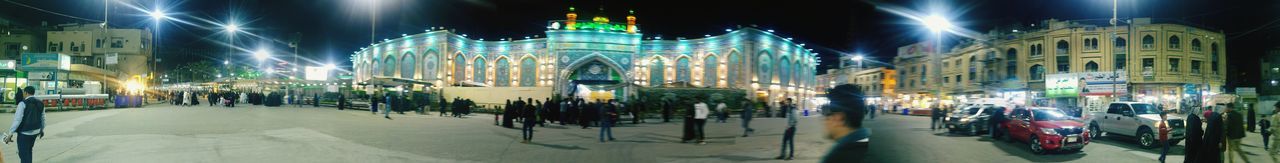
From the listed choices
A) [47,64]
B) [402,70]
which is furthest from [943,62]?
[47,64]

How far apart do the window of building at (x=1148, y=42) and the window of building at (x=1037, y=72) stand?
17.5ft

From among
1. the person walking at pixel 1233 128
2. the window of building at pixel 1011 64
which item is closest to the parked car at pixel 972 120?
the person walking at pixel 1233 128

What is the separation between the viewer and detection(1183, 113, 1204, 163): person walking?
7918 mm

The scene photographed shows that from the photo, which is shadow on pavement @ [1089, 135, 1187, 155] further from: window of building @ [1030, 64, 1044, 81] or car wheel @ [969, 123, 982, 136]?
window of building @ [1030, 64, 1044, 81]

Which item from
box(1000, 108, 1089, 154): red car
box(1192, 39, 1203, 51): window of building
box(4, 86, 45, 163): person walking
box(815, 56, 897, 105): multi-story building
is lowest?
box(1000, 108, 1089, 154): red car

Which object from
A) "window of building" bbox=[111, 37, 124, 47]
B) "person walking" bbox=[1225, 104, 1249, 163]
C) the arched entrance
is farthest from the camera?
"window of building" bbox=[111, 37, 124, 47]

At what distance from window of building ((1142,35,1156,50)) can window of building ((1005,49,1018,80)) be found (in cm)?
738

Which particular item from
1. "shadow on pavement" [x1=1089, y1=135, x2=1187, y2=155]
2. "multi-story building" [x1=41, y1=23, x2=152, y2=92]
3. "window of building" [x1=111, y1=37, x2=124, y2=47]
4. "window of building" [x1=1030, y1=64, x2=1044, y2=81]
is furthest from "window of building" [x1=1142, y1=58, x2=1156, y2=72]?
"window of building" [x1=111, y1=37, x2=124, y2=47]

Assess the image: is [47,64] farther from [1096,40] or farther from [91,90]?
[1096,40]

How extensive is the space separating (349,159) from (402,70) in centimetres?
4550

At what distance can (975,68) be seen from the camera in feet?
156

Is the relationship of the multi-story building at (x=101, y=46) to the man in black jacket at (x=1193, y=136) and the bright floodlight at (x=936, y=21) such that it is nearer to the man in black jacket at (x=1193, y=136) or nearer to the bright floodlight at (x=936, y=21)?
the bright floodlight at (x=936, y=21)

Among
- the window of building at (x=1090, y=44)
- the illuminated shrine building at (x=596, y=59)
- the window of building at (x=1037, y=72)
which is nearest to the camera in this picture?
the window of building at (x=1090, y=44)

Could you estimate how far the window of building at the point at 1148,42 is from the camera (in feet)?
125
